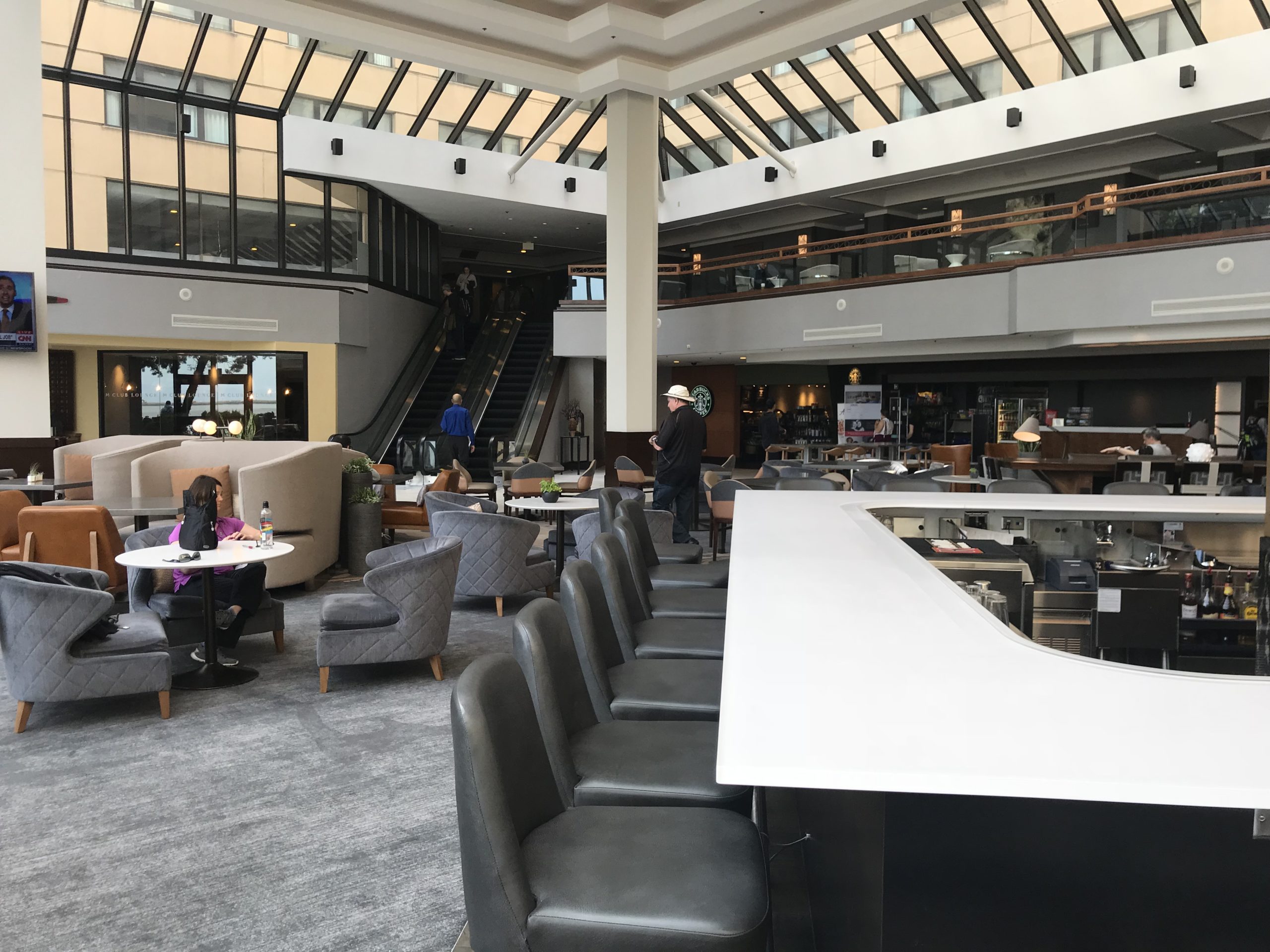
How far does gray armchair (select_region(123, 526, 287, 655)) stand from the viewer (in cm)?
541

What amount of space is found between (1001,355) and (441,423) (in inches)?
371

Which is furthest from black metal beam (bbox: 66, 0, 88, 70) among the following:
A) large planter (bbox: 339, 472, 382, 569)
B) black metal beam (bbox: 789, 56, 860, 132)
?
black metal beam (bbox: 789, 56, 860, 132)

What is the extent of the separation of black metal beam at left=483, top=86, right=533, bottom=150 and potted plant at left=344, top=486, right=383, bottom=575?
10.0 m

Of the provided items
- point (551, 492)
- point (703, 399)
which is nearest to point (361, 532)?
point (551, 492)

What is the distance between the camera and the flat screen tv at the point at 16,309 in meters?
9.12

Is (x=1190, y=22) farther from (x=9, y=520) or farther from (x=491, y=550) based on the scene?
(x=9, y=520)

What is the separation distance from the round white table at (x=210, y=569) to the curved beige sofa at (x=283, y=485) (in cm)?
183

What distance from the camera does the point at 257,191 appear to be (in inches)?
608

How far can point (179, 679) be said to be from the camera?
5.07 metres

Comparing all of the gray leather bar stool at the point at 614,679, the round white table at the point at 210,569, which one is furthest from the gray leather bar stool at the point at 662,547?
the gray leather bar stool at the point at 614,679

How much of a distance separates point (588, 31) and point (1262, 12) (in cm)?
854

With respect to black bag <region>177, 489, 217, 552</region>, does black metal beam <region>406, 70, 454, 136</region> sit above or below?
above

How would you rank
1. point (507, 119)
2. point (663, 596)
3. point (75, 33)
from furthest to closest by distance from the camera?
point (507, 119) → point (75, 33) → point (663, 596)

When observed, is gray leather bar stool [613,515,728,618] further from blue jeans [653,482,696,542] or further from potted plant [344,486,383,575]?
potted plant [344,486,383,575]
